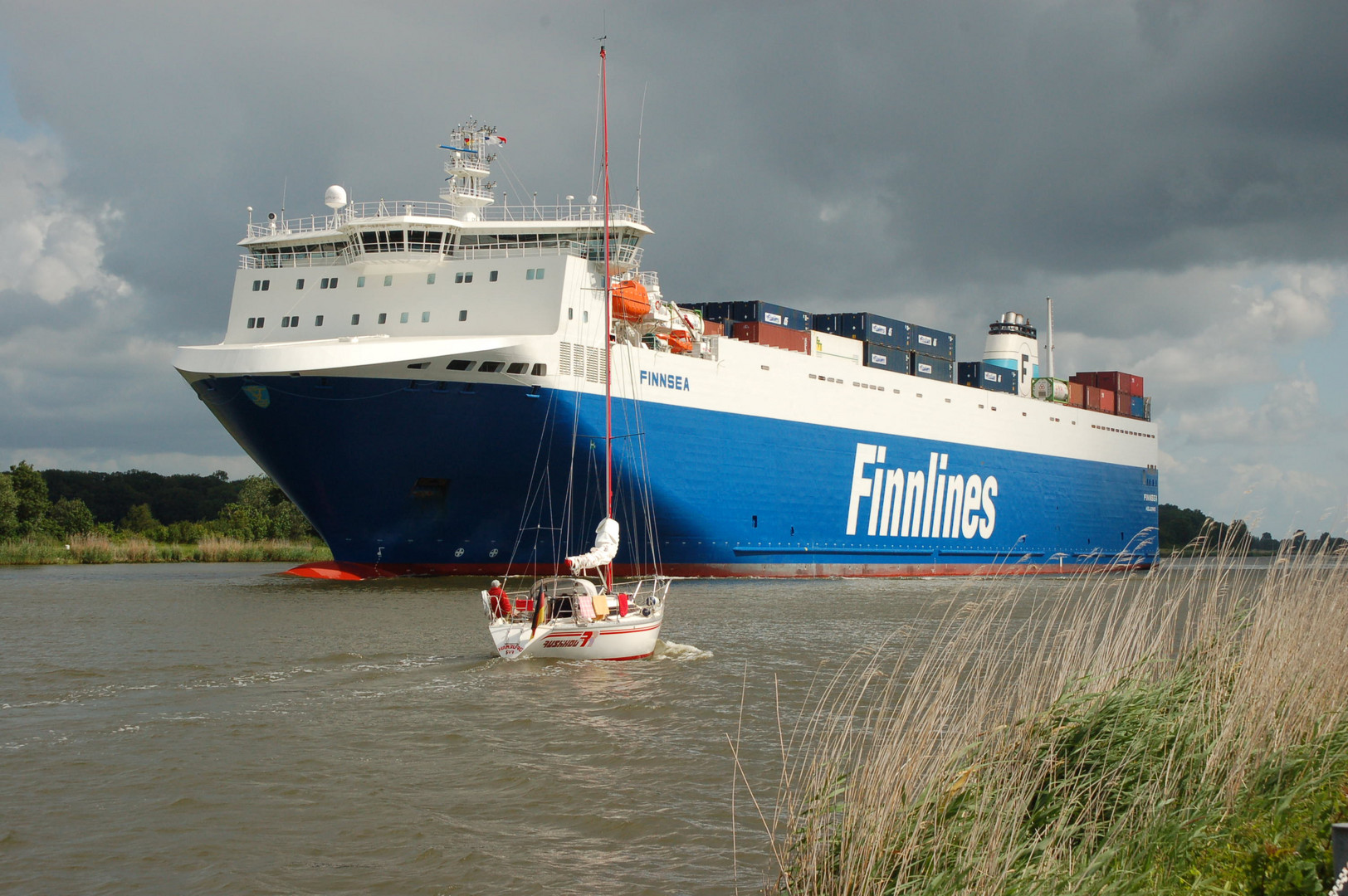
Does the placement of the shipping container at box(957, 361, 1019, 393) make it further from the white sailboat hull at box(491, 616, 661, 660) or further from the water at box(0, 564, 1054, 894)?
the white sailboat hull at box(491, 616, 661, 660)

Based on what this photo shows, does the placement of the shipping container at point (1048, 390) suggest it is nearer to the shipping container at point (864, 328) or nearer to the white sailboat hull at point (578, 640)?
the shipping container at point (864, 328)

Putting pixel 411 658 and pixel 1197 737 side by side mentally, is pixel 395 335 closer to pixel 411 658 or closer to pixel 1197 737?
pixel 411 658

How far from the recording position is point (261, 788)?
795 centimetres

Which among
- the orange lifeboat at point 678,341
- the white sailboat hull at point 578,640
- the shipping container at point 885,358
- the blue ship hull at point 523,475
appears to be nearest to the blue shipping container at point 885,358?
the shipping container at point 885,358

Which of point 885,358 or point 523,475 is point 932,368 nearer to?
point 885,358

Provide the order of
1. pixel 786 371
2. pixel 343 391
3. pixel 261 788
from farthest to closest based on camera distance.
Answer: pixel 786 371
pixel 343 391
pixel 261 788

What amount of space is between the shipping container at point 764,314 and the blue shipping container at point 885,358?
9.25ft

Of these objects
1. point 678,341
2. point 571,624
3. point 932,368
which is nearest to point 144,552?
point 678,341

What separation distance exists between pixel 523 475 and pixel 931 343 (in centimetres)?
1787

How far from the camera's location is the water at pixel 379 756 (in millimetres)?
6398

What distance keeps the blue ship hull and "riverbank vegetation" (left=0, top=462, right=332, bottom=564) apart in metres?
15.6

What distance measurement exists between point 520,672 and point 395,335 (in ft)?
42.8

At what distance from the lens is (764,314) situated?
29547mm

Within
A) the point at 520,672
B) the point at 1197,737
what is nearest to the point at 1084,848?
the point at 1197,737
